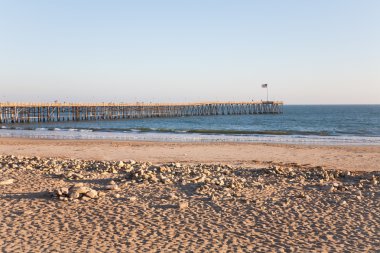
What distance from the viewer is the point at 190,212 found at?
8031 millimetres

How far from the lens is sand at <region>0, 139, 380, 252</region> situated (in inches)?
251

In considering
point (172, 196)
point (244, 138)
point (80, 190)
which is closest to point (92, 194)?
point (80, 190)

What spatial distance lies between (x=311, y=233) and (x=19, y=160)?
10803mm

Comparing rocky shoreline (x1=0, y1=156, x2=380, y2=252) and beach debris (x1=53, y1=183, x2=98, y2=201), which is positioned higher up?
beach debris (x1=53, y1=183, x2=98, y2=201)

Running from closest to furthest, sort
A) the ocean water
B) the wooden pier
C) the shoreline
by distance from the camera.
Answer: the shoreline < the ocean water < the wooden pier

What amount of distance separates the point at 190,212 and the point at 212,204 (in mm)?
700

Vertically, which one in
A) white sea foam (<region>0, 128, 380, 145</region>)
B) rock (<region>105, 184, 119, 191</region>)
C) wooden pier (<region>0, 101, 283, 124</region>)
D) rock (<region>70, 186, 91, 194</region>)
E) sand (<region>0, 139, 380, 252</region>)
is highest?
wooden pier (<region>0, 101, 283, 124</region>)

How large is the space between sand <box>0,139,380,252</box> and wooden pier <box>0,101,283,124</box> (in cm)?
4632

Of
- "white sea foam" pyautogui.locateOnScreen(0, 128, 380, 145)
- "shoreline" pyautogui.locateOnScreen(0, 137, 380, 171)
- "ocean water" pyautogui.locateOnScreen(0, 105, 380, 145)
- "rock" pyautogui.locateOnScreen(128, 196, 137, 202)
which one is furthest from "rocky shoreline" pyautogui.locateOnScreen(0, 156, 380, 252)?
"ocean water" pyautogui.locateOnScreen(0, 105, 380, 145)

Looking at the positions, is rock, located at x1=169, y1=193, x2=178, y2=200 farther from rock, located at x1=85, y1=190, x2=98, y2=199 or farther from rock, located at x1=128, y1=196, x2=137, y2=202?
rock, located at x1=85, y1=190, x2=98, y2=199

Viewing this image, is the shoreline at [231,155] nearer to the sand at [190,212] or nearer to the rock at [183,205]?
the sand at [190,212]

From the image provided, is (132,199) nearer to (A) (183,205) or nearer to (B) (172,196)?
(B) (172,196)

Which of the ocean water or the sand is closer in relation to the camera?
the sand

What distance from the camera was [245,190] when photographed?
978 cm
